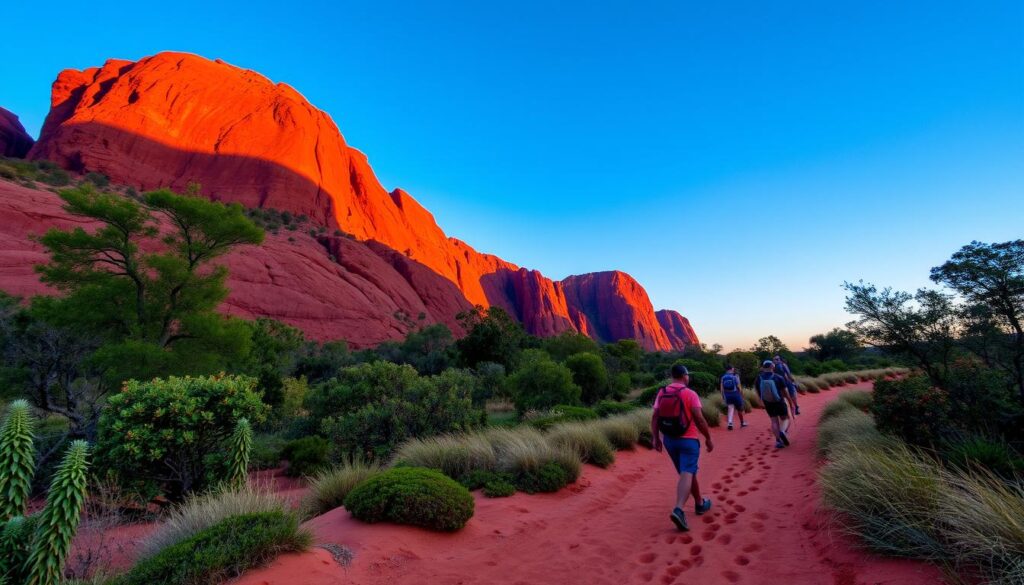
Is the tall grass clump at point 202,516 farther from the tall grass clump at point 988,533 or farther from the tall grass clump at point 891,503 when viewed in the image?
the tall grass clump at point 988,533

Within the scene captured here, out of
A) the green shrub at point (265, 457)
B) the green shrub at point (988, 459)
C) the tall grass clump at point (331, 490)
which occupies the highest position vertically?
the green shrub at point (988, 459)

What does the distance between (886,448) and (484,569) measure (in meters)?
6.30

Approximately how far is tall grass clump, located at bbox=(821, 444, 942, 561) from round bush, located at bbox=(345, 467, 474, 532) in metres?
4.18

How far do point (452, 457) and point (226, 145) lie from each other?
76432 millimetres

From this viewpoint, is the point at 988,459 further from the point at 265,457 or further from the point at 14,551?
the point at 265,457

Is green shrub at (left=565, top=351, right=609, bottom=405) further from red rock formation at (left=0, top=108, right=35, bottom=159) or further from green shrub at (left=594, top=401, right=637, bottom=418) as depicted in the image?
red rock formation at (left=0, top=108, right=35, bottom=159)

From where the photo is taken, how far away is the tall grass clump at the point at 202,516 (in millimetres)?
4176

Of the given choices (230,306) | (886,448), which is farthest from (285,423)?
(230,306)

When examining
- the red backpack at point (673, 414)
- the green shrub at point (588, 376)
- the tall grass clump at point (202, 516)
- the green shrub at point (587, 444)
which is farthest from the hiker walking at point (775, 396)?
the green shrub at point (588, 376)

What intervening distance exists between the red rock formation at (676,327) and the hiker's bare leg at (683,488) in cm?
15700

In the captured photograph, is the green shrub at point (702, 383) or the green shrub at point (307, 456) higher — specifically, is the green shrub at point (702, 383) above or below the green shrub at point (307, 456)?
above

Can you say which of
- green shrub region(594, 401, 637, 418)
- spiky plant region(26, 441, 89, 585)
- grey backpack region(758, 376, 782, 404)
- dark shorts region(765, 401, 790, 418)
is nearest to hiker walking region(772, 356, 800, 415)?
dark shorts region(765, 401, 790, 418)

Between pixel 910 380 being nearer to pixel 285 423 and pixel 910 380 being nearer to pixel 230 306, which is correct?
pixel 285 423

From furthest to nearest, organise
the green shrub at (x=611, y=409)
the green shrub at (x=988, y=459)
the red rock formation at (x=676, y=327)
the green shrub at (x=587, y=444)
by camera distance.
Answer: the red rock formation at (x=676, y=327) < the green shrub at (x=611, y=409) < the green shrub at (x=587, y=444) < the green shrub at (x=988, y=459)
